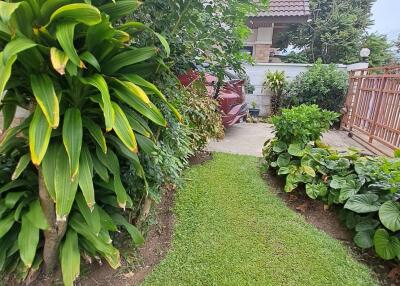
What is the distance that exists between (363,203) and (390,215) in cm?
24

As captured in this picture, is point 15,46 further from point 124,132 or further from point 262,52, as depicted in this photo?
point 262,52

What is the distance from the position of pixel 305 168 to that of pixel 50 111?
246 cm

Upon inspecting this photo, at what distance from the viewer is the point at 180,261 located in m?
2.04

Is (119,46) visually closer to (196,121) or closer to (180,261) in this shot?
(180,261)

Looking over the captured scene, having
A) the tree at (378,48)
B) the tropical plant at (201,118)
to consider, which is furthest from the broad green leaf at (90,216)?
the tree at (378,48)

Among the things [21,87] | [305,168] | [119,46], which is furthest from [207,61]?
[305,168]

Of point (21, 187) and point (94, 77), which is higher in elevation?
point (94, 77)

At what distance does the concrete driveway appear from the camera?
4648 mm

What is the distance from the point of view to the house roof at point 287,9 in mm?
8539

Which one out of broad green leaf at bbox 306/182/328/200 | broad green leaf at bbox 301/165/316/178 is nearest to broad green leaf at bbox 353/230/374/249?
broad green leaf at bbox 306/182/328/200

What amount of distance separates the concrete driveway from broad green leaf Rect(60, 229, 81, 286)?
3.08 metres

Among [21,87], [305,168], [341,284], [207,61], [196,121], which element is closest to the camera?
[21,87]

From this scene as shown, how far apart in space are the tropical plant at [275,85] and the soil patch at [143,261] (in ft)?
18.4

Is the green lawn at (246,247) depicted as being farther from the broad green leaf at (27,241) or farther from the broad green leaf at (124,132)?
the broad green leaf at (124,132)
